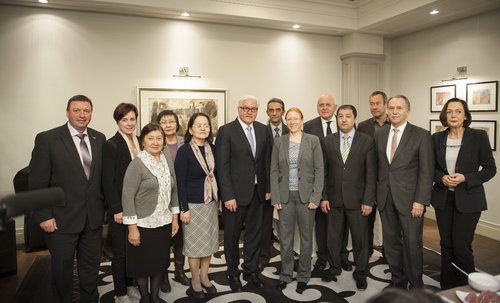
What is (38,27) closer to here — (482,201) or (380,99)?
(380,99)

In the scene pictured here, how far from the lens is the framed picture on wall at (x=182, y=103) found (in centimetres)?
499

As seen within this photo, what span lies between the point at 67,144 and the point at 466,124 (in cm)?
→ 332

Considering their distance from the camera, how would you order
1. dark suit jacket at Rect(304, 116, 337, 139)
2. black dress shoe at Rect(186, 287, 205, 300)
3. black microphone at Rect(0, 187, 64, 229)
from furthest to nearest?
1. dark suit jacket at Rect(304, 116, 337, 139)
2. black dress shoe at Rect(186, 287, 205, 300)
3. black microphone at Rect(0, 187, 64, 229)

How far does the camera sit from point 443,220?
2955mm

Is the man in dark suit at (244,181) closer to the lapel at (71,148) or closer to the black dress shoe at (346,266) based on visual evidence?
the black dress shoe at (346,266)

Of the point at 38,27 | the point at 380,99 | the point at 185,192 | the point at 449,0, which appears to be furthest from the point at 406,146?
the point at 38,27

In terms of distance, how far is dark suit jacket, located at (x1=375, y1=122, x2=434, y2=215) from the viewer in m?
2.88

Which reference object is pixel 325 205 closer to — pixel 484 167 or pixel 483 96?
pixel 484 167

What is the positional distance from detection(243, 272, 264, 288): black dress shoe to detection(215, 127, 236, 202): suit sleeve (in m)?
0.85

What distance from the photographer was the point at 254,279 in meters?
3.29

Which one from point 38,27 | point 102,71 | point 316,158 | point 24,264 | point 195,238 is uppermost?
point 38,27

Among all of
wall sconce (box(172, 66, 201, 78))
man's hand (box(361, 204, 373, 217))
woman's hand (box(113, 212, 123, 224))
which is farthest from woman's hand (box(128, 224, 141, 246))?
wall sconce (box(172, 66, 201, 78))

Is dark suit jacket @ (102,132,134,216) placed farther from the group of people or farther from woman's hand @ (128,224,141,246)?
woman's hand @ (128,224,141,246)

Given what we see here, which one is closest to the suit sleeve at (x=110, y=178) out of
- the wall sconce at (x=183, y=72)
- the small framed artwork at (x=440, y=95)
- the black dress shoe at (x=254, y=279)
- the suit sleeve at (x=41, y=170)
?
the suit sleeve at (x=41, y=170)
